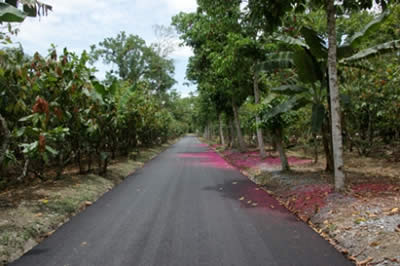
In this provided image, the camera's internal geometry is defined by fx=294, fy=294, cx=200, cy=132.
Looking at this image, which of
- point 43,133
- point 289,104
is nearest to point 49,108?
point 43,133

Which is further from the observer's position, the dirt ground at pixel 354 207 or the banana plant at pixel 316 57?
the banana plant at pixel 316 57

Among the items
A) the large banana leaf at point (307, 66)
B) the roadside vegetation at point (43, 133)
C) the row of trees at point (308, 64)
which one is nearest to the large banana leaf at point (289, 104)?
the row of trees at point (308, 64)

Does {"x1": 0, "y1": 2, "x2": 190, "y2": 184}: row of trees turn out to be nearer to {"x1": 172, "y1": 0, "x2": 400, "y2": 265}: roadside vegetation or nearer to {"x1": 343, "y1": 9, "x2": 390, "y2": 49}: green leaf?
{"x1": 172, "y1": 0, "x2": 400, "y2": 265}: roadside vegetation

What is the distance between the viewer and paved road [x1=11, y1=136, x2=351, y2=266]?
444 cm

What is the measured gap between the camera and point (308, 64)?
9312mm

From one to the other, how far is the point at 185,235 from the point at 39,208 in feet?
12.5

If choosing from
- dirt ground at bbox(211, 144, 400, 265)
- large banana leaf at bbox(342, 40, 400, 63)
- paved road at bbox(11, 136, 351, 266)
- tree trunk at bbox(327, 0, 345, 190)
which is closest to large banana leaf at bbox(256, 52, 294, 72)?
large banana leaf at bbox(342, 40, 400, 63)

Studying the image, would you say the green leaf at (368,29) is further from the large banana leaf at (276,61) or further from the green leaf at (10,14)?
the green leaf at (10,14)

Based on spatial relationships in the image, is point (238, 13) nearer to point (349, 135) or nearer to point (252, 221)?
point (349, 135)

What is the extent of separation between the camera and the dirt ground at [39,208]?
5094mm

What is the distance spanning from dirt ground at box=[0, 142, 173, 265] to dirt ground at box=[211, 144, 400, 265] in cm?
527

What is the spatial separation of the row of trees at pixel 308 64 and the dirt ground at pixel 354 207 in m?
0.80

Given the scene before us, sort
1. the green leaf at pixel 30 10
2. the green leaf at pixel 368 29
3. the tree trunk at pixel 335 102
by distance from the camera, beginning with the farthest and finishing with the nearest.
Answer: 1. the green leaf at pixel 368 29
2. the tree trunk at pixel 335 102
3. the green leaf at pixel 30 10

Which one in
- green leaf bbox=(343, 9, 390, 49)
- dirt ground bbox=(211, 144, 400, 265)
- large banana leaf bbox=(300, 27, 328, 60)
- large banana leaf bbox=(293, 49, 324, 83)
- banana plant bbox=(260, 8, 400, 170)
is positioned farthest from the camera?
large banana leaf bbox=(293, 49, 324, 83)
